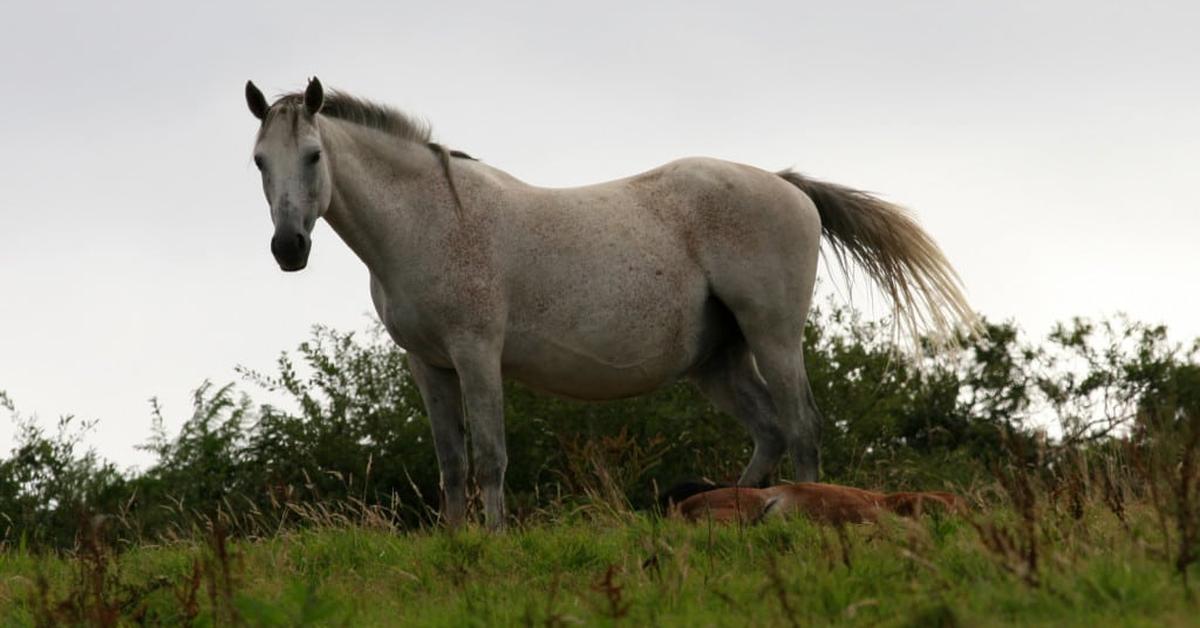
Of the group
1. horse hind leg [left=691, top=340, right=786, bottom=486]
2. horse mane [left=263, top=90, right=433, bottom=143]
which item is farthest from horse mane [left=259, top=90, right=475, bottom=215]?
horse hind leg [left=691, top=340, right=786, bottom=486]

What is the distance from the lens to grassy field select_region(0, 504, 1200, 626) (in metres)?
4.50

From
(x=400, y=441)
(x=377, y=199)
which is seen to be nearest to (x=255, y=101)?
(x=377, y=199)

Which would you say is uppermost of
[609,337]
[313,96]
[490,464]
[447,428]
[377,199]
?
[313,96]

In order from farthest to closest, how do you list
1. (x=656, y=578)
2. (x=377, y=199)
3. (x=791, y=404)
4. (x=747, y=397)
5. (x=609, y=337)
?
1. (x=747, y=397)
2. (x=791, y=404)
3. (x=609, y=337)
4. (x=377, y=199)
5. (x=656, y=578)

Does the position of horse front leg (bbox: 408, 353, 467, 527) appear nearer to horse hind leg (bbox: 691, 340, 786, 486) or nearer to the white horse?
→ the white horse

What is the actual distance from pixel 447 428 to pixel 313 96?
79.2 inches

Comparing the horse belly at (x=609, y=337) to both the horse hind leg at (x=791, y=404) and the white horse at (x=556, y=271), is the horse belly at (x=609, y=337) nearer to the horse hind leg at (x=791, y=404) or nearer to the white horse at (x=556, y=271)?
the white horse at (x=556, y=271)

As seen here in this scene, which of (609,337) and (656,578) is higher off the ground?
(609,337)

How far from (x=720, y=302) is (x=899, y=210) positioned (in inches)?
62.0

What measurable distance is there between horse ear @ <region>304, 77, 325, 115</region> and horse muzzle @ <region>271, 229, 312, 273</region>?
751mm

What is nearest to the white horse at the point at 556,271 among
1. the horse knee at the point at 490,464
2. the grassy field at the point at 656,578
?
the horse knee at the point at 490,464

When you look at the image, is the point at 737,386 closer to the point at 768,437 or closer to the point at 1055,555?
the point at 768,437

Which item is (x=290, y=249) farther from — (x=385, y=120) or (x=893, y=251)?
(x=893, y=251)

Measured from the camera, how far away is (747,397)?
8984 mm
